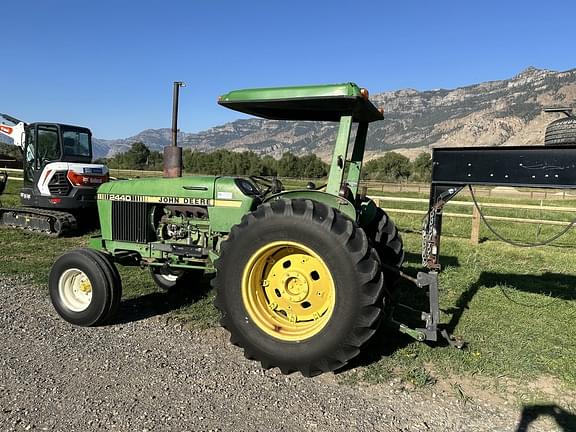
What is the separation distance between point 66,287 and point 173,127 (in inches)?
233

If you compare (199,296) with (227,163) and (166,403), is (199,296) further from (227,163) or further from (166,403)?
(227,163)

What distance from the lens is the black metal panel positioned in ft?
11.9

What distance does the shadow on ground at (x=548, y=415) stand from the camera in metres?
3.22

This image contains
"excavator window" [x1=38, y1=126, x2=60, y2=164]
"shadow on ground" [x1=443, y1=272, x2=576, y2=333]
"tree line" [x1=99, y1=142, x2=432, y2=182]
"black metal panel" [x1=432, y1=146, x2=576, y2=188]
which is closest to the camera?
"black metal panel" [x1=432, y1=146, x2=576, y2=188]

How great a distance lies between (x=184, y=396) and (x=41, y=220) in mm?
9553

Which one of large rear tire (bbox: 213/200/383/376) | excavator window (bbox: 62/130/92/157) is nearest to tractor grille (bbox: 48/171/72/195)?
excavator window (bbox: 62/130/92/157)

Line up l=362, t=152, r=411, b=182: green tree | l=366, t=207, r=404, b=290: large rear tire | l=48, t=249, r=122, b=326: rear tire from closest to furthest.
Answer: l=48, t=249, r=122, b=326: rear tire, l=366, t=207, r=404, b=290: large rear tire, l=362, t=152, r=411, b=182: green tree

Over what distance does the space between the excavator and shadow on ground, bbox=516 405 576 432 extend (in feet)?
34.2

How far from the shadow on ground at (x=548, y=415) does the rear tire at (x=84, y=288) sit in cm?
375

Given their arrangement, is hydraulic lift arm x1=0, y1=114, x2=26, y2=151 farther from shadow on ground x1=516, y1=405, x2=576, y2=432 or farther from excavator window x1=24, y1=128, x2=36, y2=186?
shadow on ground x1=516, y1=405, x2=576, y2=432

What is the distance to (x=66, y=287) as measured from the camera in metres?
5.02

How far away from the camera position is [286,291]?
4180mm

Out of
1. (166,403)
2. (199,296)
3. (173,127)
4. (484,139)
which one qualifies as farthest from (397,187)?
(484,139)

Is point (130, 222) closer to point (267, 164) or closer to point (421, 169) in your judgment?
point (421, 169)
